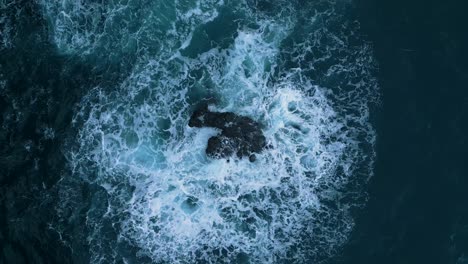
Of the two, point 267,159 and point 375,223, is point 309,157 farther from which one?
point 375,223

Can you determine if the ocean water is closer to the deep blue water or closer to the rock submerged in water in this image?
the deep blue water

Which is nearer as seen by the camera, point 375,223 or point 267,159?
point 375,223

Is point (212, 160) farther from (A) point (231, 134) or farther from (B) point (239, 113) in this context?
(B) point (239, 113)

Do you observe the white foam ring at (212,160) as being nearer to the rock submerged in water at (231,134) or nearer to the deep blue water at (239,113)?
the deep blue water at (239,113)

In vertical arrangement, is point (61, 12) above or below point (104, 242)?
above

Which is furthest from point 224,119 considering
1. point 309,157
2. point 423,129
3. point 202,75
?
point 423,129

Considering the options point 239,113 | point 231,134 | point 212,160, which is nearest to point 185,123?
point 212,160
